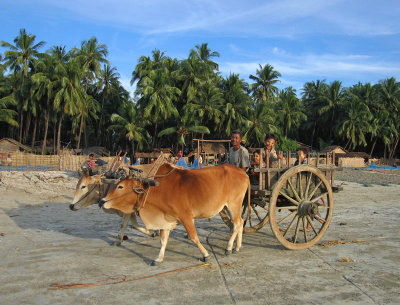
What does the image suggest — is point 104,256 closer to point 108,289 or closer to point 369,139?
point 108,289

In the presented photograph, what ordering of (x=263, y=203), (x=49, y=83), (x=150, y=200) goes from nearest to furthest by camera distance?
1. (x=150, y=200)
2. (x=263, y=203)
3. (x=49, y=83)

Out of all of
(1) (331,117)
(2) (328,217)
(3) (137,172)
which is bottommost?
(2) (328,217)

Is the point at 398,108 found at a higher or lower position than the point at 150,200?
higher

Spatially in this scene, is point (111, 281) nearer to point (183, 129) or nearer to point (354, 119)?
point (183, 129)

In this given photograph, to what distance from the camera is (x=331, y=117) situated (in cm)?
5075

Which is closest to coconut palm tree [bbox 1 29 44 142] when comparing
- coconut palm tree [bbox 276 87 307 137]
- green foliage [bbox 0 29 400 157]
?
green foliage [bbox 0 29 400 157]

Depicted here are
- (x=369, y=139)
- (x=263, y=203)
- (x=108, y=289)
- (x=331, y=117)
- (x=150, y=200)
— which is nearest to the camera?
(x=108, y=289)

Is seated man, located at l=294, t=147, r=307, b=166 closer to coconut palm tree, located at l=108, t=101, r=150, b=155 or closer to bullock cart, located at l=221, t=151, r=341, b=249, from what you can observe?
bullock cart, located at l=221, t=151, r=341, b=249

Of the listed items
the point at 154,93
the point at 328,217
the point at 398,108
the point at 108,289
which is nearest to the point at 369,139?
the point at 398,108

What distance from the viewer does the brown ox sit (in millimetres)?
5172

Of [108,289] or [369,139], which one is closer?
[108,289]

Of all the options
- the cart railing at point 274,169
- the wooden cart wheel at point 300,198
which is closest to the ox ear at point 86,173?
the cart railing at point 274,169

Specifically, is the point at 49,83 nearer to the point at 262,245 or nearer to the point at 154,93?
the point at 154,93

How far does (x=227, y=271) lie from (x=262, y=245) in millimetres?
1567
